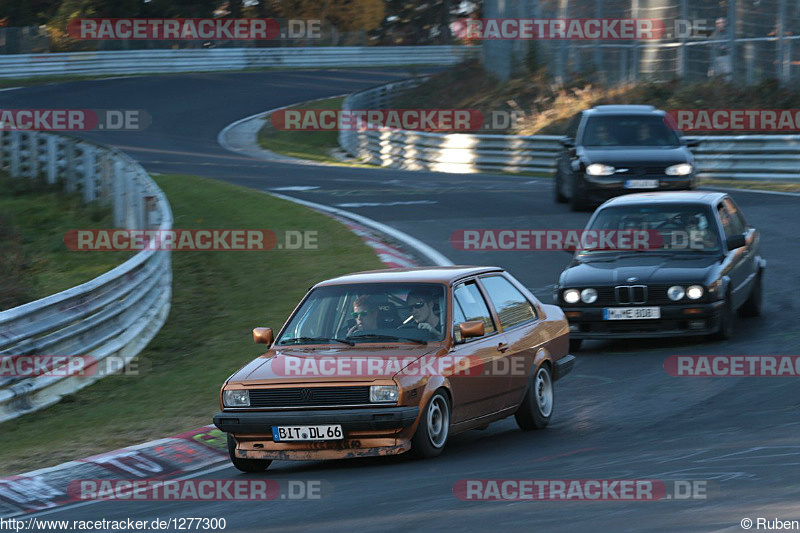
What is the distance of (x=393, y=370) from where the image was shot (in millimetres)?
8352

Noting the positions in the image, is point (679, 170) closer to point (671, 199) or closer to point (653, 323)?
point (671, 199)

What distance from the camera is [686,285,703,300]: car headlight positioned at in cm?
1241

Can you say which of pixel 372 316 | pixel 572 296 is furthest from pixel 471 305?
pixel 572 296

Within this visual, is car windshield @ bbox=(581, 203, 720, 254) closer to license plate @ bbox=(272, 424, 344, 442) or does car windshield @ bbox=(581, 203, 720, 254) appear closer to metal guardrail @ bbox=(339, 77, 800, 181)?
license plate @ bbox=(272, 424, 344, 442)

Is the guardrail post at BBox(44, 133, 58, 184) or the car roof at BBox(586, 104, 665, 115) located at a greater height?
the car roof at BBox(586, 104, 665, 115)

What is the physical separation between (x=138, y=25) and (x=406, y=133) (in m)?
33.9

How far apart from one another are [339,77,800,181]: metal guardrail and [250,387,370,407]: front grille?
779 inches

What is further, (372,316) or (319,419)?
(372,316)

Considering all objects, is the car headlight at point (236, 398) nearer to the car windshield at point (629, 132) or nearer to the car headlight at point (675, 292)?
the car headlight at point (675, 292)

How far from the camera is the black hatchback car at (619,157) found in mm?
20312

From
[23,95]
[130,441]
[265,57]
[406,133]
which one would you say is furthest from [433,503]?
[265,57]

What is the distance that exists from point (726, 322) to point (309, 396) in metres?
5.69

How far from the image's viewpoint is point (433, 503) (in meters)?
7.04

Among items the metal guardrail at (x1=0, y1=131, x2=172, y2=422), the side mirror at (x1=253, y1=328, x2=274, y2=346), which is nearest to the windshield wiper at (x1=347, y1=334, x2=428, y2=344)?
the side mirror at (x1=253, y1=328, x2=274, y2=346)
